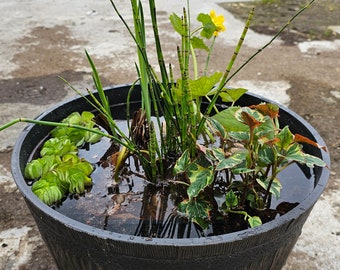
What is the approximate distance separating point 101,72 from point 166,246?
2154mm

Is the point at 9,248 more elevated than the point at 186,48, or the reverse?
the point at 186,48

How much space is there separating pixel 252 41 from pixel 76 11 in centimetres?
168

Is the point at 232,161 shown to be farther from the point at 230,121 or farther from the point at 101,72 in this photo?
the point at 101,72

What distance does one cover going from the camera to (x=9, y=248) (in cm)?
148

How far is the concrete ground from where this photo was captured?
152cm

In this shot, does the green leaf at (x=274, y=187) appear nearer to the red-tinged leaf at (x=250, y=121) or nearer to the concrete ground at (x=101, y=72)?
the red-tinged leaf at (x=250, y=121)

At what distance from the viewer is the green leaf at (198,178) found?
843 mm

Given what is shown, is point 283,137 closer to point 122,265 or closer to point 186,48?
point 186,48

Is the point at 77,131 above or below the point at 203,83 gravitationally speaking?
below

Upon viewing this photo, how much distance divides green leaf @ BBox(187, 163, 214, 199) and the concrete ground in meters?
0.72

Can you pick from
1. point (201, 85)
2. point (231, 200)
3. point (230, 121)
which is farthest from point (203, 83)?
point (231, 200)

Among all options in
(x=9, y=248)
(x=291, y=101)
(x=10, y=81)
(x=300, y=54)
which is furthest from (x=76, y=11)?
(x=9, y=248)

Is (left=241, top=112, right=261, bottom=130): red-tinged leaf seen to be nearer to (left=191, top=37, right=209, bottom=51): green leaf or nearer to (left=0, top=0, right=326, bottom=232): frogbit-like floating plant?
(left=0, top=0, right=326, bottom=232): frogbit-like floating plant

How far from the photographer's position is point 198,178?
863mm
